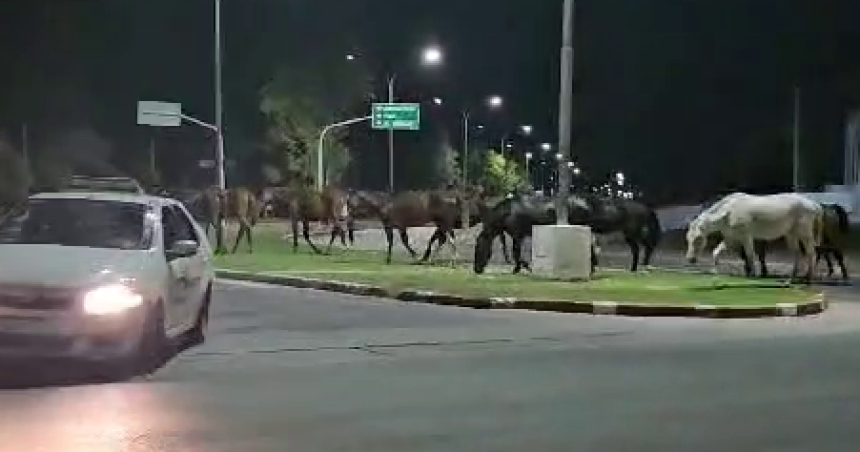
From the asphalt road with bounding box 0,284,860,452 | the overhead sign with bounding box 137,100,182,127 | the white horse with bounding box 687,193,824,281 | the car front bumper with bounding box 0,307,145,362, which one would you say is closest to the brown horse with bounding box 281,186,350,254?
the white horse with bounding box 687,193,824,281

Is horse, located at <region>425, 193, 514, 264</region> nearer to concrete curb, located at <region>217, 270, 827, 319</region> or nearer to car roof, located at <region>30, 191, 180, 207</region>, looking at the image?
concrete curb, located at <region>217, 270, 827, 319</region>

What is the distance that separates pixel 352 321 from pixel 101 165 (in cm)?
7716

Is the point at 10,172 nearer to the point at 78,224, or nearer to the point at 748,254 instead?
the point at 748,254

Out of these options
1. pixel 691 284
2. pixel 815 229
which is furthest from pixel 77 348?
pixel 815 229

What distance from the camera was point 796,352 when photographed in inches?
619

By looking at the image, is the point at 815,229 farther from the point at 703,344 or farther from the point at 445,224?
the point at 703,344

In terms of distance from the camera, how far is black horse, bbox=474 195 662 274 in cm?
2931

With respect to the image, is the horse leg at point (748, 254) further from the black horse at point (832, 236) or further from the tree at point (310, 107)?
the tree at point (310, 107)

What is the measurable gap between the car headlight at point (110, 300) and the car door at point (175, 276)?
0.93 m

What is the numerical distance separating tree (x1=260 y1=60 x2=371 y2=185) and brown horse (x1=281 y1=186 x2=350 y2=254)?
142ft

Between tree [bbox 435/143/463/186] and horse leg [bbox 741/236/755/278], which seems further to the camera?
tree [bbox 435/143/463/186]

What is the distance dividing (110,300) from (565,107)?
601 inches

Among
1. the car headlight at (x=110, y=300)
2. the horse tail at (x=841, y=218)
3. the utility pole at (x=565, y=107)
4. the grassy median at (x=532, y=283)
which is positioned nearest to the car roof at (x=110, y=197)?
the car headlight at (x=110, y=300)

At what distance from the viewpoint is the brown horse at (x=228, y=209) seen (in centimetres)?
3738
